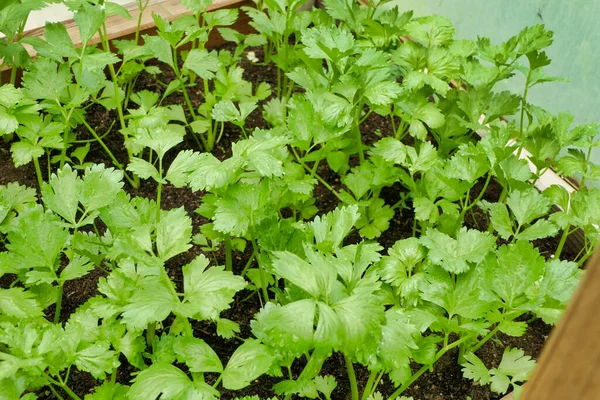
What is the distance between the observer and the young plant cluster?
3.57 feet

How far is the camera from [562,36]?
1.74m

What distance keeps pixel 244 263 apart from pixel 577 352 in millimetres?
1206

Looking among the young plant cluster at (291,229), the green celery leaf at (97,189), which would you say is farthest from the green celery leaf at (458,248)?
the green celery leaf at (97,189)

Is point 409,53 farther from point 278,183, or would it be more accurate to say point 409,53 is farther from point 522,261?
point 522,261

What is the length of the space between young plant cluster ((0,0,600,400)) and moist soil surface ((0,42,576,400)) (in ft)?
0.05

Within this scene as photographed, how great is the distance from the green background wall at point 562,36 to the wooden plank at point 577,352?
1405 millimetres

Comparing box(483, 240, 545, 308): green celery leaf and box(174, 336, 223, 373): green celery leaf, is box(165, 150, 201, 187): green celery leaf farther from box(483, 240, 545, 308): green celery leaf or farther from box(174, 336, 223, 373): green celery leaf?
box(483, 240, 545, 308): green celery leaf

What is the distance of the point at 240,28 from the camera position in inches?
87.5

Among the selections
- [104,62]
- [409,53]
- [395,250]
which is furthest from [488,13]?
[104,62]

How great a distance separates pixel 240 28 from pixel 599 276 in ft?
6.42

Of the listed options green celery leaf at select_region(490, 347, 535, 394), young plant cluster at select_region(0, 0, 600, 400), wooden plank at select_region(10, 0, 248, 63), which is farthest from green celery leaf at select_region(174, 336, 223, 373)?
wooden plank at select_region(10, 0, 248, 63)

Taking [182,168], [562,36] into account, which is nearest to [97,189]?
[182,168]

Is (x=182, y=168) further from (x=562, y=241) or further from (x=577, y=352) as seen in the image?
(x=577, y=352)

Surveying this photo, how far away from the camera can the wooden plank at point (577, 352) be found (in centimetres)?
42
